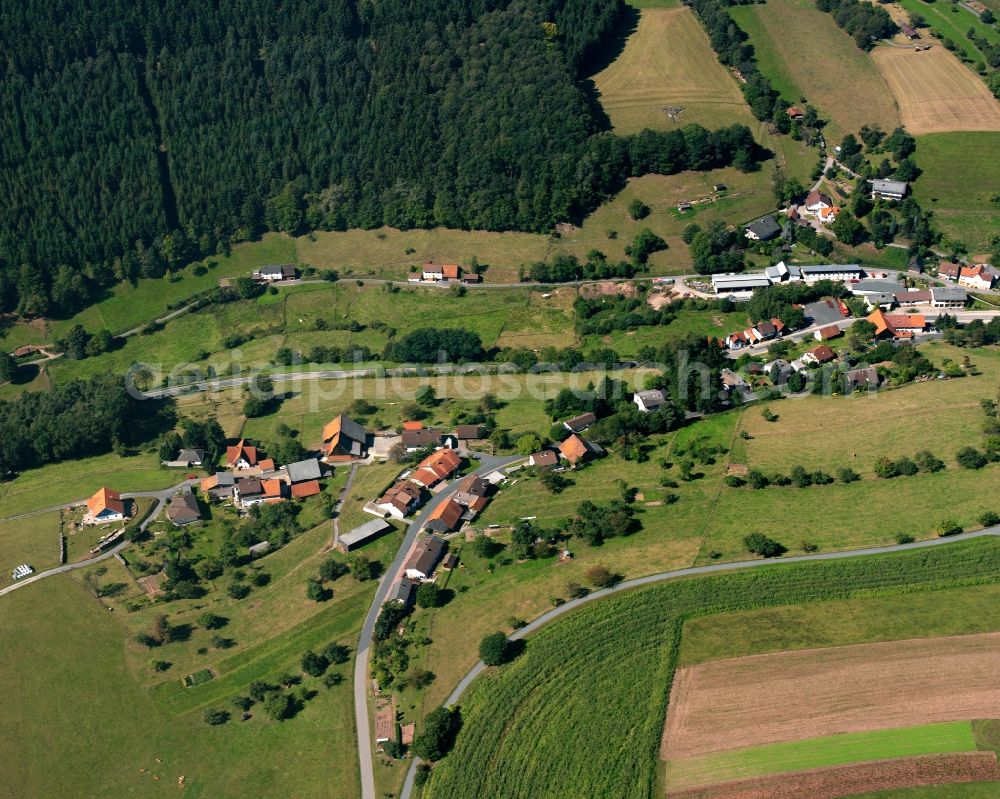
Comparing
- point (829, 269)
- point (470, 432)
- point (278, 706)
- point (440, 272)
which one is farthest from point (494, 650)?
point (829, 269)

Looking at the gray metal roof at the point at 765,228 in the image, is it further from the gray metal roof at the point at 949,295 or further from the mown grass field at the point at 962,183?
the gray metal roof at the point at 949,295

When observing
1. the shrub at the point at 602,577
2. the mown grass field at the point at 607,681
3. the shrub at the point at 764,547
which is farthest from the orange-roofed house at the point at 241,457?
the shrub at the point at 764,547

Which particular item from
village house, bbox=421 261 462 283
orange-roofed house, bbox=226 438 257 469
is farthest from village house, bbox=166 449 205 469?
village house, bbox=421 261 462 283

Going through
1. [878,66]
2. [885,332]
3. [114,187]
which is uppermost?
[878,66]

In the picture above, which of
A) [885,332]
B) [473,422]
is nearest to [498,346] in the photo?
[473,422]

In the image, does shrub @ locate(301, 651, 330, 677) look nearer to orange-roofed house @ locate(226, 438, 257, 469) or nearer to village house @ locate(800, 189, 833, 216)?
orange-roofed house @ locate(226, 438, 257, 469)

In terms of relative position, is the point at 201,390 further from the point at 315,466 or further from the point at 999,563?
the point at 999,563
